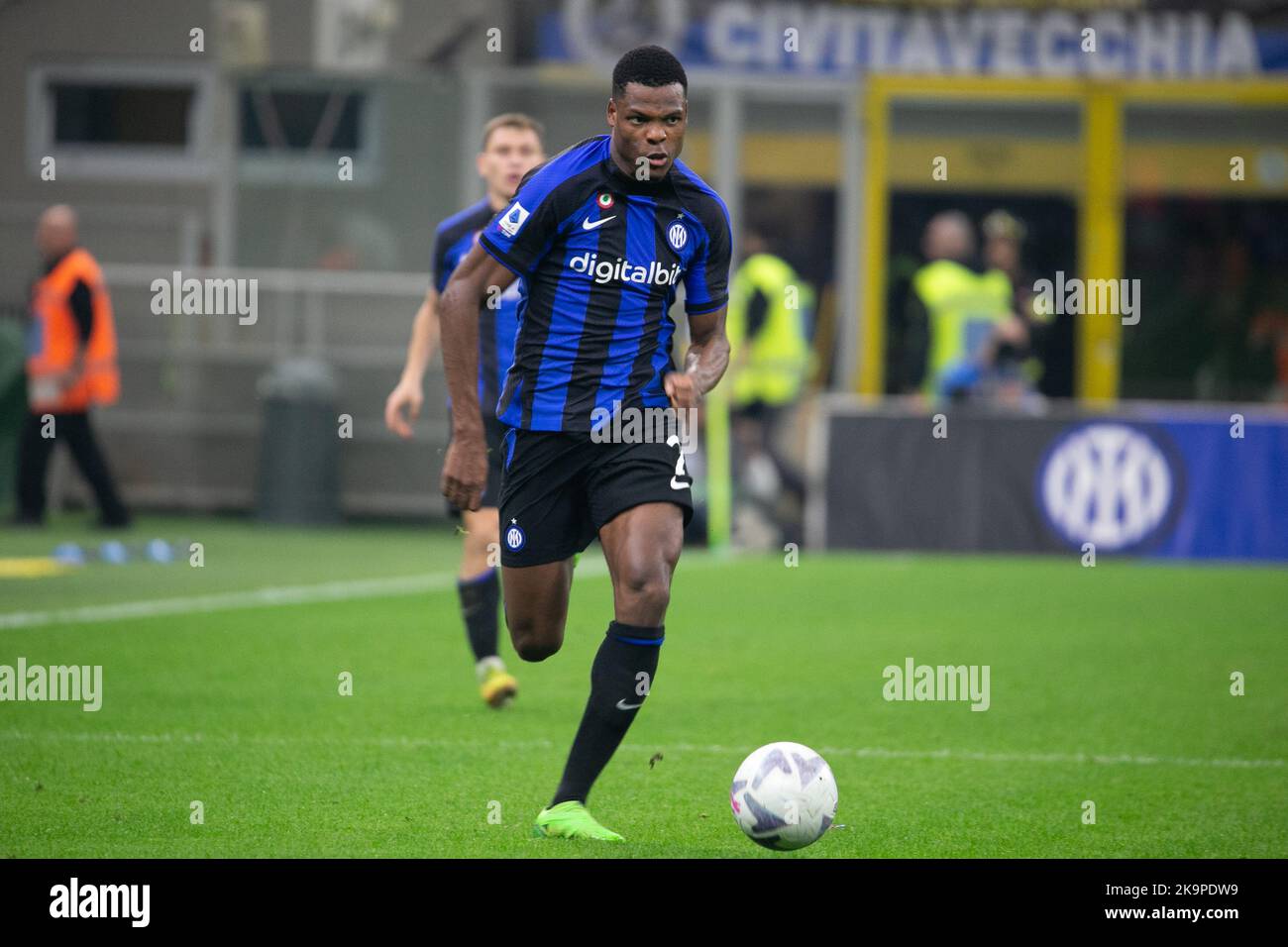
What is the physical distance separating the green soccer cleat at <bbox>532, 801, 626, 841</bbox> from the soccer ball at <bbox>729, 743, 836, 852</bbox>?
40cm

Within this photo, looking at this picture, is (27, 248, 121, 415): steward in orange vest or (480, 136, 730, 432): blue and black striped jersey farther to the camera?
(27, 248, 121, 415): steward in orange vest

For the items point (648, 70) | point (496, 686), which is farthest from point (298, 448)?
point (648, 70)

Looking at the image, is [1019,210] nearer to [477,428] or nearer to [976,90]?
[976,90]

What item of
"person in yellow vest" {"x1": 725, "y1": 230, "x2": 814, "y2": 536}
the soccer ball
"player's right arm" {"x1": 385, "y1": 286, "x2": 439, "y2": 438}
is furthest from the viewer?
"person in yellow vest" {"x1": 725, "y1": 230, "x2": 814, "y2": 536}

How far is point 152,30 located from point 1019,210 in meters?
8.08

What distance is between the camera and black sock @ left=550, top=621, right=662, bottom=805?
6.00m

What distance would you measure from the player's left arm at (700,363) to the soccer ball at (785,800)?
41.4 inches

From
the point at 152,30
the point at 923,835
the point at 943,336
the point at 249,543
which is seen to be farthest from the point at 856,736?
the point at 152,30

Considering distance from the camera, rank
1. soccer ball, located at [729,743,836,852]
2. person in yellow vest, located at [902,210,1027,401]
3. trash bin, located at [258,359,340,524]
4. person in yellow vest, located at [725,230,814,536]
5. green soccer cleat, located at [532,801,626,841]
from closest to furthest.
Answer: soccer ball, located at [729,743,836,852], green soccer cleat, located at [532,801,626,841], person in yellow vest, located at [725,230,814,536], trash bin, located at [258,359,340,524], person in yellow vest, located at [902,210,1027,401]

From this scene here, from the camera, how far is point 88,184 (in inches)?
763

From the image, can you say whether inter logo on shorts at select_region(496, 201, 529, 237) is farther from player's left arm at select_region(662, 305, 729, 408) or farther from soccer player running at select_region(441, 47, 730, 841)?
player's left arm at select_region(662, 305, 729, 408)

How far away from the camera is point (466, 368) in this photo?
20.7ft

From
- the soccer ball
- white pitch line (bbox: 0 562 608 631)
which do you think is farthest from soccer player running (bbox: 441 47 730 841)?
white pitch line (bbox: 0 562 608 631)

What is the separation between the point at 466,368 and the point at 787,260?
514 inches
